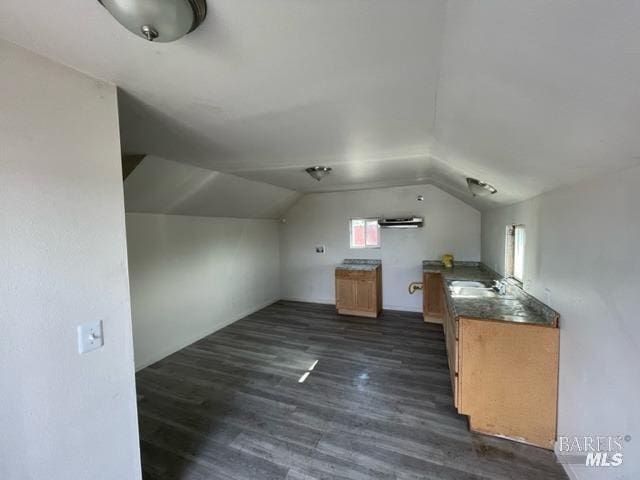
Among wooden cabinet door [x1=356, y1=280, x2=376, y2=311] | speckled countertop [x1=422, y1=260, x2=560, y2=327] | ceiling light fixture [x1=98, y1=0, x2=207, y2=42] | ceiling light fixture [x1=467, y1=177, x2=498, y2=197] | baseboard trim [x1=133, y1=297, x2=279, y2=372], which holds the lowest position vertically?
baseboard trim [x1=133, y1=297, x2=279, y2=372]

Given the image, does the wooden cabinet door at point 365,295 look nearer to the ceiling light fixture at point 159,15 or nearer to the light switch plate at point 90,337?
the light switch plate at point 90,337

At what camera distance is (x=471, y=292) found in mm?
2828

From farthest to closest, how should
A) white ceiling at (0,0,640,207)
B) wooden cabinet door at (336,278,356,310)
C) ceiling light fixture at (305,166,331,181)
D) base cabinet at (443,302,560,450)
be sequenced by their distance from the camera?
wooden cabinet door at (336,278,356,310) → ceiling light fixture at (305,166,331,181) → base cabinet at (443,302,560,450) → white ceiling at (0,0,640,207)

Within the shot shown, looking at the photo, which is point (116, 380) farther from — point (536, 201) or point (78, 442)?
point (536, 201)

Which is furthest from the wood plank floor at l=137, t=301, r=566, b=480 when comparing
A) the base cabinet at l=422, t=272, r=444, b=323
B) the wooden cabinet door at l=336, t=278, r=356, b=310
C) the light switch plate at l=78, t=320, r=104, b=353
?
the light switch plate at l=78, t=320, r=104, b=353

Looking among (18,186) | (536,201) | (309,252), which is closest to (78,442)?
(18,186)

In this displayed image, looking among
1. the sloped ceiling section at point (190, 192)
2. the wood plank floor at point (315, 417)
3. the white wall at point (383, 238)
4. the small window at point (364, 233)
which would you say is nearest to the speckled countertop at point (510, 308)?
the wood plank floor at point (315, 417)

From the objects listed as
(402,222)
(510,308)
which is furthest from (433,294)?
(510,308)

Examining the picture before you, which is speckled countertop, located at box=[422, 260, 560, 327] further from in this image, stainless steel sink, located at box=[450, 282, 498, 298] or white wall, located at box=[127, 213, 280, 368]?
white wall, located at box=[127, 213, 280, 368]

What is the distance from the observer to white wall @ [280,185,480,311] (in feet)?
15.0

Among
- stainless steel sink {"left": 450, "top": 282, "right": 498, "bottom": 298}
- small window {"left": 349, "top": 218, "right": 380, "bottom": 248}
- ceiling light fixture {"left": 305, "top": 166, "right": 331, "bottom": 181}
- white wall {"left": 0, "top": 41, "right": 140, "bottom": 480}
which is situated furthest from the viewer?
small window {"left": 349, "top": 218, "right": 380, "bottom": 248}

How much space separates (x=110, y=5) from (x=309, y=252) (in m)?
4.94

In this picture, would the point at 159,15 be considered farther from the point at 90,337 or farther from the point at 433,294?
the point at 433,294

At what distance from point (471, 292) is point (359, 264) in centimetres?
238
